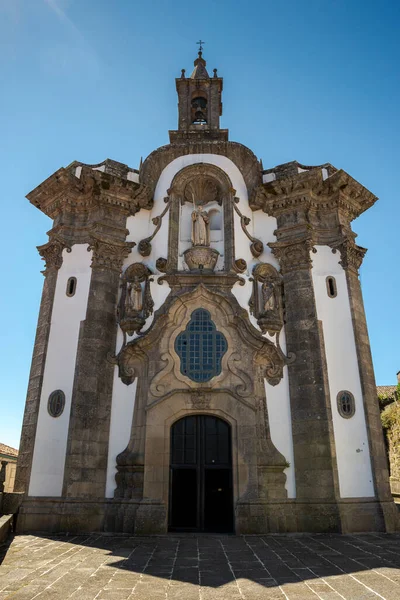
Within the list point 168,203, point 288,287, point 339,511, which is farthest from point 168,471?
point 168,203

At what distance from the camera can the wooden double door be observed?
41.0 feet

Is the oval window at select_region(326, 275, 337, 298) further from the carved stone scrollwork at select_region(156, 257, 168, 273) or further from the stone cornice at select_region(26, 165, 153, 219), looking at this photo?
the stone cornice at select_region(26, 165, 153, 219)

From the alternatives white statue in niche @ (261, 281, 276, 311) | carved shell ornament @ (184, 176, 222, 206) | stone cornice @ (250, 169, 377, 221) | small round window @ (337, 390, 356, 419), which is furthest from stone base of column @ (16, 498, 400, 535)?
carved shell ornament @ (184, 176, 222, 206)

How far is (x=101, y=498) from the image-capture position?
500 inches

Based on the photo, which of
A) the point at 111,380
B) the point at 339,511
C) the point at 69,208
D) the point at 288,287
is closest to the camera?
the point at 339,511

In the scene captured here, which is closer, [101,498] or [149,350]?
[101,498]

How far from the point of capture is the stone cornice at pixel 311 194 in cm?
1580

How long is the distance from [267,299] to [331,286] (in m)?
2.26

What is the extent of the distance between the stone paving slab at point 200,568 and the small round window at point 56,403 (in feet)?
11.3

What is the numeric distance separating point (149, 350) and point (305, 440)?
5323 millimetres

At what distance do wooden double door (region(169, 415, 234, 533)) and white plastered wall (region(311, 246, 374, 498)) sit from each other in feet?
10.5

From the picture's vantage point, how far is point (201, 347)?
14195mm

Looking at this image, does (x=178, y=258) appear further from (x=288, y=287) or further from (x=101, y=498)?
(x=101, y=498)

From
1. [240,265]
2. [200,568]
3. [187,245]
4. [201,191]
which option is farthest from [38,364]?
[201,191]
